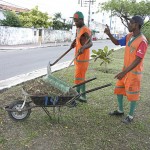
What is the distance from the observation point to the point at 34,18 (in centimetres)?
3862

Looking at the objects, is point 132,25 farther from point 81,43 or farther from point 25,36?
point 25,36

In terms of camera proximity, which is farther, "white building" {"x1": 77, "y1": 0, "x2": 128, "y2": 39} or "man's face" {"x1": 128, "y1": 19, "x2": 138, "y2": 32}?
"white building" {"x1": 77, "y1": 0, "x2": 128, "y2": 39}

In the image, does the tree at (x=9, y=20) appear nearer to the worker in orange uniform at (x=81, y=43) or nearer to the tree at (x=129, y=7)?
the tree at (x=129, y=7)

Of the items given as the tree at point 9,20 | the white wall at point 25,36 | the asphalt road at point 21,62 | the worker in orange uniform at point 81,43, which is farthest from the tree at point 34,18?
the worker in orange uniform at point 81,43

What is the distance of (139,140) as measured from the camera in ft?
16.5

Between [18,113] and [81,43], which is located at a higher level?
[81,43]

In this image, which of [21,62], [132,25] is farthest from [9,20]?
[132,25]

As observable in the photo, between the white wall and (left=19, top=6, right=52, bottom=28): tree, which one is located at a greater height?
(left=19, top=6, right=52, bottom=28): tree

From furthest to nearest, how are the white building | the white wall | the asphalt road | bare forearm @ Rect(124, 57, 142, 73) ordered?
the white building → the white wall → the asphalt road → bare forearm @ Rect(124, 57, 142, 73)

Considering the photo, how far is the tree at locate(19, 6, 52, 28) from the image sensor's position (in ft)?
125

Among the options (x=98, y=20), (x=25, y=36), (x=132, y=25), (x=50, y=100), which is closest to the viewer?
(x=50, y=100)

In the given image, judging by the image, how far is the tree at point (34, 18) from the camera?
3800 cm

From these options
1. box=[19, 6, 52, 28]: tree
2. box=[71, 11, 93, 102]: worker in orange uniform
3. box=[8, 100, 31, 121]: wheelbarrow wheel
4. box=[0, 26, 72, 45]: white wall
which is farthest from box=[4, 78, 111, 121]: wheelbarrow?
box=[19, 6, 52, 28]: tree

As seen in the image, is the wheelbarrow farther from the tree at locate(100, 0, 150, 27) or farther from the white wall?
the tree at locate(100, 0, 150, 27)
